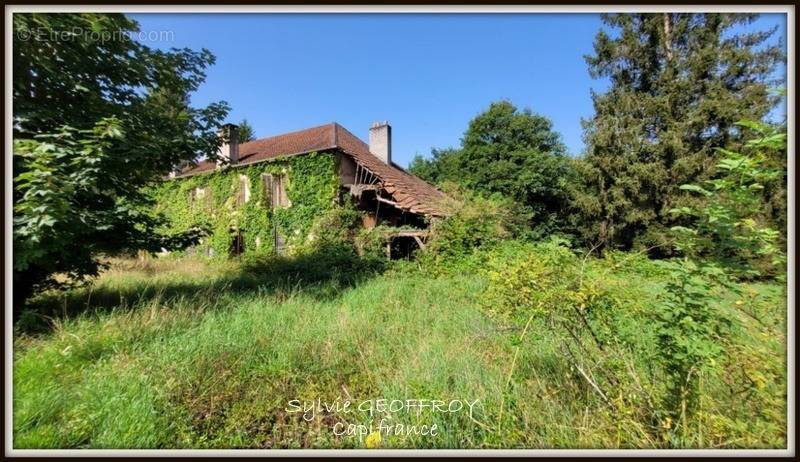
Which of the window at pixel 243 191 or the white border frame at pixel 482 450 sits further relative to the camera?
the window at pixel 243 191

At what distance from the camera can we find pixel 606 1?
2.38 metres

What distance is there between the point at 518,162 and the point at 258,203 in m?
17.1

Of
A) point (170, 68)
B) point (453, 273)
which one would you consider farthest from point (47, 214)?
point (453, 273)

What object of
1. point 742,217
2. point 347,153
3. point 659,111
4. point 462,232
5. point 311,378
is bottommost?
point 311,378

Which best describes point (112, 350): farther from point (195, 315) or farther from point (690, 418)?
point (690, 418)

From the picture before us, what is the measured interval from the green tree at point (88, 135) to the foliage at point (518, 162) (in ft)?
56.0

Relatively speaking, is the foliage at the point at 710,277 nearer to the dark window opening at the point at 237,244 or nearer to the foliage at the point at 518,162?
the dark window opening at the point at 237,244

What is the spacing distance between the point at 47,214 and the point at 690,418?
6248 millimetres

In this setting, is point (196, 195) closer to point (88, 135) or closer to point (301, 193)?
point (301, 193)

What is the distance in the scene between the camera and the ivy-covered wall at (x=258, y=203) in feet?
Result: 45.2

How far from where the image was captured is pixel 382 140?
1695cm

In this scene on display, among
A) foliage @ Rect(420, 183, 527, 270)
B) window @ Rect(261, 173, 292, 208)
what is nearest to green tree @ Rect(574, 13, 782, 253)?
foliage @ Rect(420, 183, 527, 270)

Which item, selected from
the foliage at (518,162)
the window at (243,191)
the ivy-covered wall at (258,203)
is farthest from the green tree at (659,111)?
the window at (243,191)

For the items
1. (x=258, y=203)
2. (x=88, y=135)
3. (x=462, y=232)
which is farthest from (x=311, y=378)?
(x=258, y=203)
